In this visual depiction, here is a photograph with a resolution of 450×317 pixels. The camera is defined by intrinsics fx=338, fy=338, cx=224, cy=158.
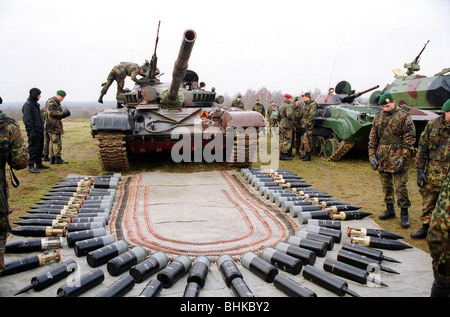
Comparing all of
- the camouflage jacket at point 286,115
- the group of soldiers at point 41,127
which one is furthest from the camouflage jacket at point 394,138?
the group of soldiers at point 41,127

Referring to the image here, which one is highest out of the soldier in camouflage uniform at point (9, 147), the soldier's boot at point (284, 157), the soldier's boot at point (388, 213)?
the soldier in camouflage uniform at point (9, 147)

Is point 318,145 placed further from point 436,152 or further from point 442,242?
point 442,242

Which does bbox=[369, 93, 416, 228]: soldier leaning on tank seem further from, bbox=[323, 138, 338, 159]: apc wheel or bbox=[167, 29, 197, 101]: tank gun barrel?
bbox=[323, 138, 338, 159]: apc wheel

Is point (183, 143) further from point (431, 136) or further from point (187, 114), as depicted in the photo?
point (431, 136)

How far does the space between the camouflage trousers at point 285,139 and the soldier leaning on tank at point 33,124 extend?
26.6ft

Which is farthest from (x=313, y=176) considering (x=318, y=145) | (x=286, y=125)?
(x=318, y=145)

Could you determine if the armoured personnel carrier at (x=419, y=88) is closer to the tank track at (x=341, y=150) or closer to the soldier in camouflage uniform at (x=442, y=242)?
the tank track at (x=341, y=150)

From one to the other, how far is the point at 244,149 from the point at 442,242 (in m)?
7.38

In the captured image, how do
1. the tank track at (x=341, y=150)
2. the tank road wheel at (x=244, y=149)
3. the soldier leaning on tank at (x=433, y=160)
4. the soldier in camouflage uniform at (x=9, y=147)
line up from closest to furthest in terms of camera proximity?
the soldier in camouflage uniform at (x=9, y=147) < the soldier leaning on tank at (x=433, y=160) < the tank road wheel at (x=244, y=149) < the tank track at (x=341, y=150)

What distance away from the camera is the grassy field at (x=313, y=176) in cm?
682

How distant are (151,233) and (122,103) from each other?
288 inches

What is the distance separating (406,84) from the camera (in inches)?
515

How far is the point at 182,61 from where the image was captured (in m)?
8.45

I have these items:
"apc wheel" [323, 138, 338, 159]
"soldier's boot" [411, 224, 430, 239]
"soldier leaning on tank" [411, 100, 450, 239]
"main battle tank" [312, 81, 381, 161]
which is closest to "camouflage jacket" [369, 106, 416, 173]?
"soldier leaning on tank" [411, 100, 450, 239]
